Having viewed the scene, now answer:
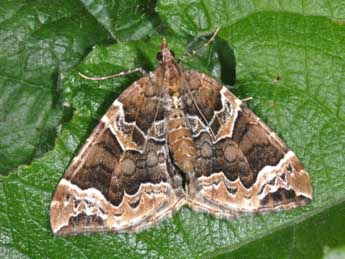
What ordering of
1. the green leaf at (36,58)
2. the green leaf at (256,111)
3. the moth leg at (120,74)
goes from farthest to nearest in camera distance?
the green leaf at (36,58)
the moth leg at (120,74)
the green leaf at (256,111)

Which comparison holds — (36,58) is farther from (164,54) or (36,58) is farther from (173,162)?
(173,162)

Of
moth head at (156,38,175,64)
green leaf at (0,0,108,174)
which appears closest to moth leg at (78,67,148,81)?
moth head at (156,38,175,64)

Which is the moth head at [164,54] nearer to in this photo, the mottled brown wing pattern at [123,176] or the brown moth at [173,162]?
the brown moth at [173,162]

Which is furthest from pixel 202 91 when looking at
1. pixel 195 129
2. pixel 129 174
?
pixel 129 174

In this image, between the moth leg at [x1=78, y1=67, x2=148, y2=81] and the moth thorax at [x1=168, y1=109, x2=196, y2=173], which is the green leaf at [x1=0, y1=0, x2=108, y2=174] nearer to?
the moth leg at [x1=78, y1=67, x2=148, y2=81]

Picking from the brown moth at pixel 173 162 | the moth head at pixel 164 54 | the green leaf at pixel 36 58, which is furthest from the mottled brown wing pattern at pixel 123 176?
the green leaf at pixel 36 58
